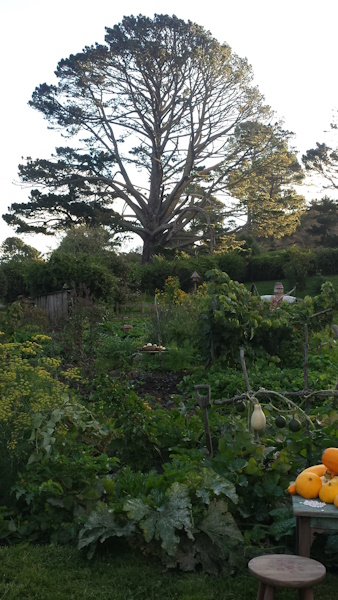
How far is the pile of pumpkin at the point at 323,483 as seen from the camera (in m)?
2.69

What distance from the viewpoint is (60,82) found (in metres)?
26.1

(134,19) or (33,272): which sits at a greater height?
(134,19)

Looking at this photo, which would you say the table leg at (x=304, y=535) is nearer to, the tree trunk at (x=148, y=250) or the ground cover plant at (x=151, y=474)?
the ground cover plant at (x=151, y=474)

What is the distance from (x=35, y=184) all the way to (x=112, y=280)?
12167 millimetres

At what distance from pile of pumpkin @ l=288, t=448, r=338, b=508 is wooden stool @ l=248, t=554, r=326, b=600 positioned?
344mm

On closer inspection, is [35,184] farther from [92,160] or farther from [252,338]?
[252,338]

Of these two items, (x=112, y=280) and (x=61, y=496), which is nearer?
(x=61, y=496)

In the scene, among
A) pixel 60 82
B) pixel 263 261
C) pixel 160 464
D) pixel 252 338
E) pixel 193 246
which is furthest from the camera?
pixel 193 246

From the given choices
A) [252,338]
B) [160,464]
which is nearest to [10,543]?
[160,464]

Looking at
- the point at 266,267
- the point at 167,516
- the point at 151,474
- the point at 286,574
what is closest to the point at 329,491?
the point at 286,574

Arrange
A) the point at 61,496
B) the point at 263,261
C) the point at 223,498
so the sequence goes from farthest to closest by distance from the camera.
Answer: the point at 263,261
the point at 61,496
the point at 223,498

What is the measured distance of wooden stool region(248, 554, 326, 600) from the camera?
7.23ft

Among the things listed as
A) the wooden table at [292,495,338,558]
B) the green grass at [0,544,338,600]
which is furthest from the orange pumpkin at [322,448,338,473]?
the green grass at [0,544,338,600]

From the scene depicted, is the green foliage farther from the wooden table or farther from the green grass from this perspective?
the wooden table
